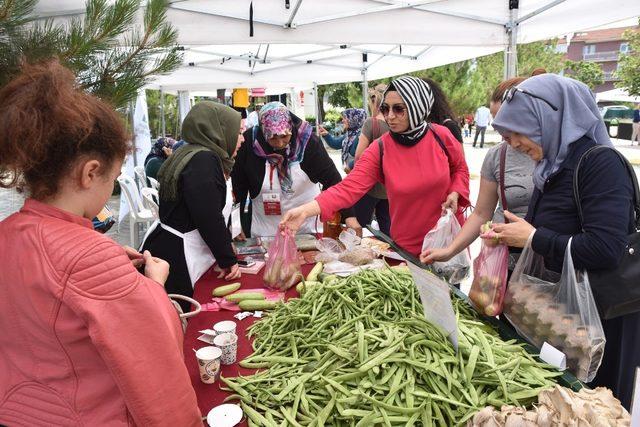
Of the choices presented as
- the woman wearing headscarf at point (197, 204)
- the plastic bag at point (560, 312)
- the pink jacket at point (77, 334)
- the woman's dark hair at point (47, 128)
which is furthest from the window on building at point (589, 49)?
the pink jacket at point (77, 334)

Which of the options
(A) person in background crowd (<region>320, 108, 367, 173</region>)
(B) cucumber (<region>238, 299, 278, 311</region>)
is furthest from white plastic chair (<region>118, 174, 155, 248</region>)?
(B) cucumber (<region>238, 299, 278, 311</region>)

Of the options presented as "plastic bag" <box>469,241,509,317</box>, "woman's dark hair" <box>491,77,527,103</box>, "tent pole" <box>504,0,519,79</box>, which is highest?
"tent pole" <box>504,0,519,79</box>

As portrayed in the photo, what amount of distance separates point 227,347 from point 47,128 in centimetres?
93

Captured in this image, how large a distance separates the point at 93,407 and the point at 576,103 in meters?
1.76

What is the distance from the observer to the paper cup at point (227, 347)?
5.24ft

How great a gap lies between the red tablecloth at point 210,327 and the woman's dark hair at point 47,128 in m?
0.78

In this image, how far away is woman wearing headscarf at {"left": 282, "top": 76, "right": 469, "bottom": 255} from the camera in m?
2.64

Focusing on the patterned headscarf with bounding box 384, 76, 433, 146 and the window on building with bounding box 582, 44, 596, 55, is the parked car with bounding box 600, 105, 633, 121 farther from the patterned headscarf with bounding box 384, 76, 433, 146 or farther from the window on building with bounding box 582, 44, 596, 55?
the window on building with bounding box 582, 44, 596, 55

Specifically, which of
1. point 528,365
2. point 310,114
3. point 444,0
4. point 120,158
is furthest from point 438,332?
point 310,114

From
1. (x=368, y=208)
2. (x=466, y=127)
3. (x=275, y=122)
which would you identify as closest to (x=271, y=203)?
(x=275, y=122)

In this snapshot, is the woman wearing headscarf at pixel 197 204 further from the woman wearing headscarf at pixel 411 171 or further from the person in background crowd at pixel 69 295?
the person in background crowd at pixel 69 295

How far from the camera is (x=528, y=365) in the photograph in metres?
1.41

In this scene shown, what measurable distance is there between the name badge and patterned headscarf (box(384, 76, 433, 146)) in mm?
1029

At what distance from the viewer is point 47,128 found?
3.26ft
